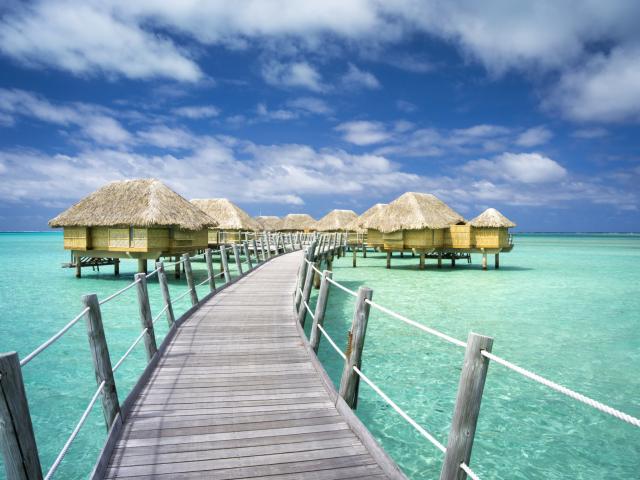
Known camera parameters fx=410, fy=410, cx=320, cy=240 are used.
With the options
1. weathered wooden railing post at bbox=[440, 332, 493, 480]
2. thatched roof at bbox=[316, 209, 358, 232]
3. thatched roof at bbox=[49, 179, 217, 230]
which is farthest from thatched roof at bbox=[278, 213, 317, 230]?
weathered wooden railing post at bbox=[440, 332, 493, 480]

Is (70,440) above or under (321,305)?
under

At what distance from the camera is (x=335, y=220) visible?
4297 centimetres

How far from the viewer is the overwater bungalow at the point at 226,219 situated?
1151 inches

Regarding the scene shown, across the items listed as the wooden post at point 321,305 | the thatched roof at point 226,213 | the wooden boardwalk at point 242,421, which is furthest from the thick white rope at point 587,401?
the thatched roof at point 226,213

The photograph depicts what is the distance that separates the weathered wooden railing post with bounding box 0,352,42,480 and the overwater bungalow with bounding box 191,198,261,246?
26.8m

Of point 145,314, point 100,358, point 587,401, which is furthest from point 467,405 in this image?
point 145,314

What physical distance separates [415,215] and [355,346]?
22.2 meters

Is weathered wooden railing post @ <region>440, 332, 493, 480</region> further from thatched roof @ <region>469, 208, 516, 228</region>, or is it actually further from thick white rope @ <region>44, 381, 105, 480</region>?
thatched roof @ <region>469, 208, 516, 228</region>

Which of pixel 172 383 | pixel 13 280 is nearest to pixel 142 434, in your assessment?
pixel 172 383

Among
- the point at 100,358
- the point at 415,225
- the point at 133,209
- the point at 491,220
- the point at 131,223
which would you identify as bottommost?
the point at 100,358

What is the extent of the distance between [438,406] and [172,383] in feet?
12.6

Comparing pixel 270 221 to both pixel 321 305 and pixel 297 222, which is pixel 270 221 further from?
pixel 321 305

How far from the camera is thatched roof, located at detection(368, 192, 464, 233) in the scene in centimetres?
2473

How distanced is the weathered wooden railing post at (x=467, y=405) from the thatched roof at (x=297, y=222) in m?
47.1
